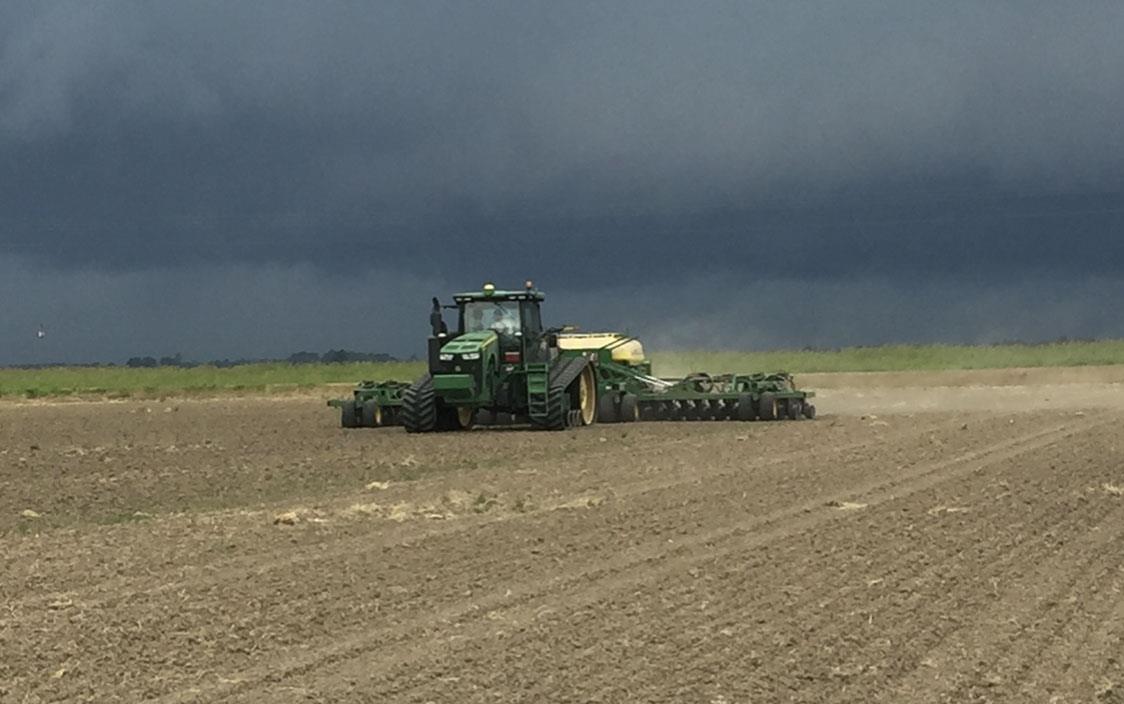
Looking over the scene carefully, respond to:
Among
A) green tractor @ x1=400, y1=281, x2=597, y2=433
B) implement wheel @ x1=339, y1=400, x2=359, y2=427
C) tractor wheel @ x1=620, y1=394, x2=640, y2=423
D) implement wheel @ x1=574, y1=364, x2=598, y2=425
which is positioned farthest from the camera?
tractor wheel @ x1=620, y1=394, x2=640, y2=423

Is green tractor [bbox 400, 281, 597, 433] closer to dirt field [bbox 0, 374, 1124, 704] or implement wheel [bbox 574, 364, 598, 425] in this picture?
implement wheel [bbox 574, 364, 598, 425]

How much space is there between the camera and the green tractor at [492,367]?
29.9m

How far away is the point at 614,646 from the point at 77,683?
3.01 m

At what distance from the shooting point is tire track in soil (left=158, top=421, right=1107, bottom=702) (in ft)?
29.7

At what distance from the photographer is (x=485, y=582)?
12.1 meters

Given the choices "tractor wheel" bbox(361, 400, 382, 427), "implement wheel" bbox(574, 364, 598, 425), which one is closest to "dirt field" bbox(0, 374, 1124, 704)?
"implement wheel" bbox(574, 364, 598, 425)

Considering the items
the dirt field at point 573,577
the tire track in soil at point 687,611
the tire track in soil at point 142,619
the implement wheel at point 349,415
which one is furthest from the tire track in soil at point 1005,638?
the implement wheel at point 349,415

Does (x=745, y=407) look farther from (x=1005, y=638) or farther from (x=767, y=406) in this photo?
(x=1005, y=638)

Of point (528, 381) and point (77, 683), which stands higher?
point (528, 381)

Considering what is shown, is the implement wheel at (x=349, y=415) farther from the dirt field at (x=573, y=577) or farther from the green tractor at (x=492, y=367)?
the dirt field at (x=573, y=577)

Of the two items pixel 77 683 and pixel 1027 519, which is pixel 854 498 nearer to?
pixel 1027 519

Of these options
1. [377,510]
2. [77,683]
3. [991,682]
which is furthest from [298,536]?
[991,682]

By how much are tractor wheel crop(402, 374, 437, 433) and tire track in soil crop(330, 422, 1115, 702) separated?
17326 millimetres

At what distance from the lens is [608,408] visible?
34344mm
